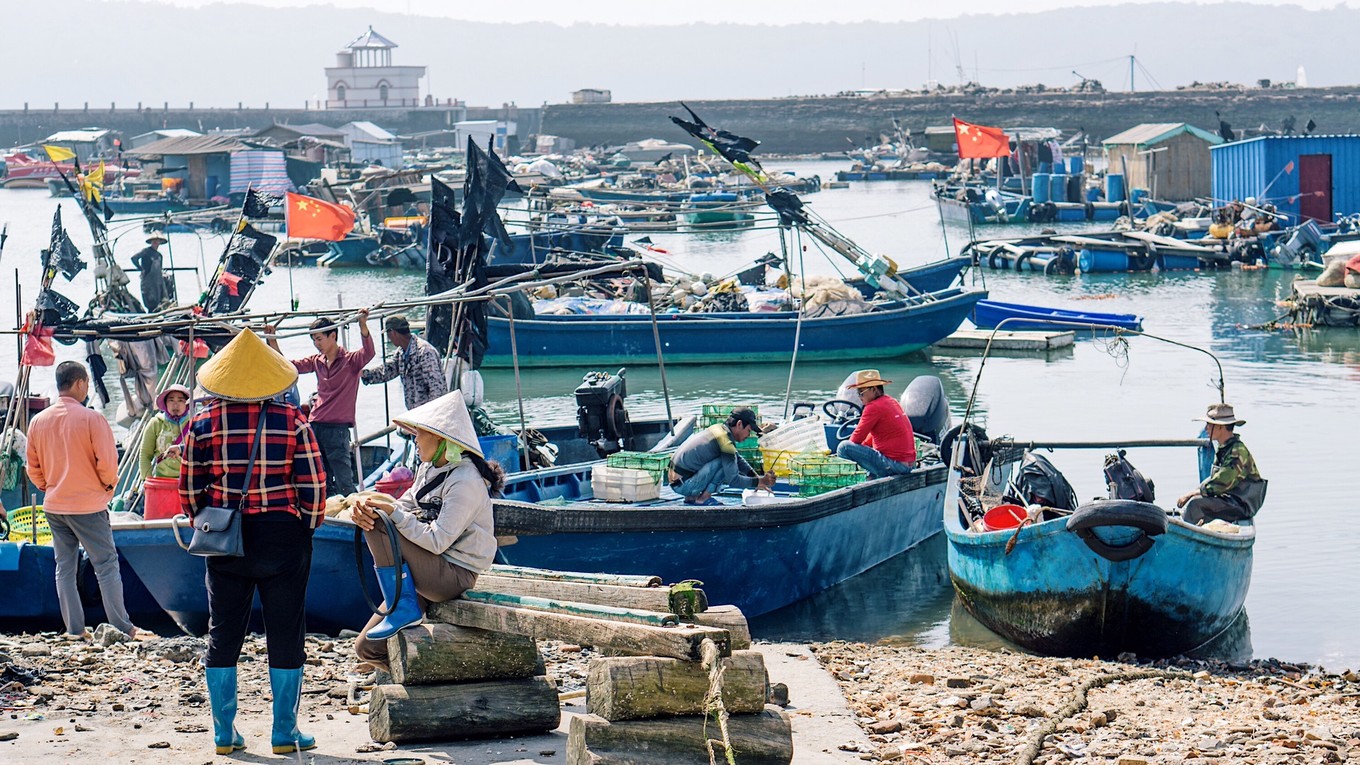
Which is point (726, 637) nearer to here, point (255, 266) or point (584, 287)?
point (255, 266)

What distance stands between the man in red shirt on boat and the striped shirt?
21.0 feet

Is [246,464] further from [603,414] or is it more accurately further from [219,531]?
[603,414]

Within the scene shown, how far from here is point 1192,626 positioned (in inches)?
391

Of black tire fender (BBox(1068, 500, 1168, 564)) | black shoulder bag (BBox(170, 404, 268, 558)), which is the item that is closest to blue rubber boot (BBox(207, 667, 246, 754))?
black shoulder bag (BBox(170, 404, 268, 558))

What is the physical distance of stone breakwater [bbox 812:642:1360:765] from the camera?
7.02m

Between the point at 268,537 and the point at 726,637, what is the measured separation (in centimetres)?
187

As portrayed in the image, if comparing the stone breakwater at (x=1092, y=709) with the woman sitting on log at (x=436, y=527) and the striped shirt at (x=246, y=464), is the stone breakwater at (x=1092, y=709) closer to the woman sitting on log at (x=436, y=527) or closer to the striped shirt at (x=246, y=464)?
the woman sitting on log at (x=436, y=527)

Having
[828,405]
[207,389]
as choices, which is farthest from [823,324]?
[207,389]

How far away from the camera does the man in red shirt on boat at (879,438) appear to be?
12.1 m

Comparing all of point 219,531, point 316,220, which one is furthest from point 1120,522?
point 316,220

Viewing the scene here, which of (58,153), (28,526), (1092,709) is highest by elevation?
(58,153)

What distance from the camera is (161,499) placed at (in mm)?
10328

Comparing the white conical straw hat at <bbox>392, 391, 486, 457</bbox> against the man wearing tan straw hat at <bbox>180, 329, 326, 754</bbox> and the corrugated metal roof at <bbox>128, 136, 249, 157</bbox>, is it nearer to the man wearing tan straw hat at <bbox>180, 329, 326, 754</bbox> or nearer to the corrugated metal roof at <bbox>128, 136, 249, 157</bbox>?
the man wearing tan straw hat at <bbox>180, 329, 326, 754</bbox>

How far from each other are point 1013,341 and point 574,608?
21201mm
